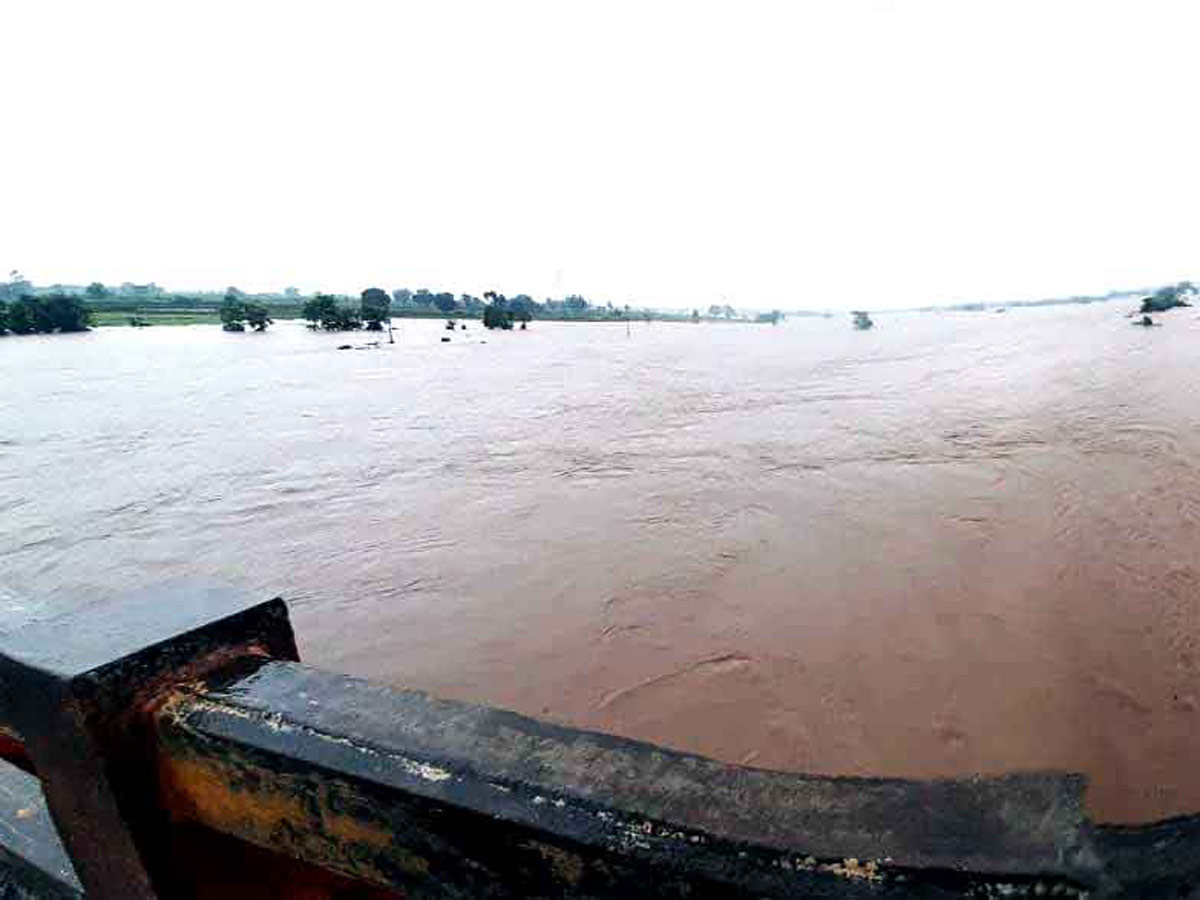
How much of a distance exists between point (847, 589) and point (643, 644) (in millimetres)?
2339

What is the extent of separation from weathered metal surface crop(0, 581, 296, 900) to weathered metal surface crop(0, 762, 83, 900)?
34cm

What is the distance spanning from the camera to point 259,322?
7169 cm

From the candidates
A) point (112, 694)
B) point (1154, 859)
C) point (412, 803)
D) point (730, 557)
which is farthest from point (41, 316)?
point (1154, 859)

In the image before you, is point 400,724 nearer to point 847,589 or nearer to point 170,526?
point 847,589

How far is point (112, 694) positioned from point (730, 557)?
712 centimetres

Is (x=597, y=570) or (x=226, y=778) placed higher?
(x=226, y=778)

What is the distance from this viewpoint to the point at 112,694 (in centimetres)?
108

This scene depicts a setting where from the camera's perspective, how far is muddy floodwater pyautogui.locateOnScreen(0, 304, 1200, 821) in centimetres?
474

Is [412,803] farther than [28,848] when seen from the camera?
No

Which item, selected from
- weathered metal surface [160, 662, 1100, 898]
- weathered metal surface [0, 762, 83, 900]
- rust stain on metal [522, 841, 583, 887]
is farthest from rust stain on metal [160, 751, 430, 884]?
weathered metal surface [0, 762, 83, 900]

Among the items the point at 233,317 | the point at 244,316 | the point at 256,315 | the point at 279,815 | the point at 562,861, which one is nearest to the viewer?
the point at 562,861

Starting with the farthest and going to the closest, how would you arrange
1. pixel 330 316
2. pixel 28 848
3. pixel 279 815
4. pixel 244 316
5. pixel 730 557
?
pixel 244 316
pixel 330 316
pixel 730 557
pixel 28 848
pixel 279 815

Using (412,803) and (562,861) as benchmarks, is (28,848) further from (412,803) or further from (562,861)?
(562,861)

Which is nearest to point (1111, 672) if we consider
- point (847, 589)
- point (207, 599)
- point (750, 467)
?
A: point (847, 589)
